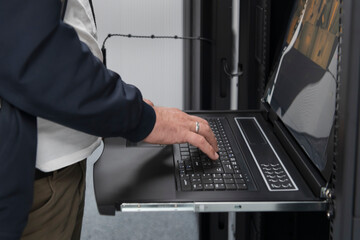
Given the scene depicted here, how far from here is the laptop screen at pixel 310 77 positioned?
840mm

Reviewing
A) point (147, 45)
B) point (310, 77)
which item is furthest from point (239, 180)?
point (147, 45)

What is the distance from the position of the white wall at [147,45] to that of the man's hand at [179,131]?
2.05 meters

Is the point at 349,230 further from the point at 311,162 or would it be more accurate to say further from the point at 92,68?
the point at 92,68

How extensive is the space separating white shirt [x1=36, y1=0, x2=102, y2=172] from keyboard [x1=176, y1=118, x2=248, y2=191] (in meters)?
0.18

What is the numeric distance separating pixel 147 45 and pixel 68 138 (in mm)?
2146

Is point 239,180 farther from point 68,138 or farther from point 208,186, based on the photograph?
point 68,138

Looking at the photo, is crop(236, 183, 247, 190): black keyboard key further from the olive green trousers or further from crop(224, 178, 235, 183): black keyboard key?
the olive green trousers

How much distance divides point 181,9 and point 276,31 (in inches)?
69.2

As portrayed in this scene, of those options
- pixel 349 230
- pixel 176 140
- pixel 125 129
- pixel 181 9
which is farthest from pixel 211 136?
pixel 181 9

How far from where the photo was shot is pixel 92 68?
2.38 feet

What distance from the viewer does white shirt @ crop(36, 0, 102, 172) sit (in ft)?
2.67

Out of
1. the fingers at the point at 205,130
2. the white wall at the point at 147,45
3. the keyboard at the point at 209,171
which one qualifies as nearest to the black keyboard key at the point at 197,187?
the keyboard at the point at 209,171

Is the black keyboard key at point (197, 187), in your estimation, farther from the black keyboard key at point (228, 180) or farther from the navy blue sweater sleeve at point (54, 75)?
the navy blue sweater sleeve at point (54, 75)

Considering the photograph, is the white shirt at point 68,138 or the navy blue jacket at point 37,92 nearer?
the navy blue jacket at point 37,92
